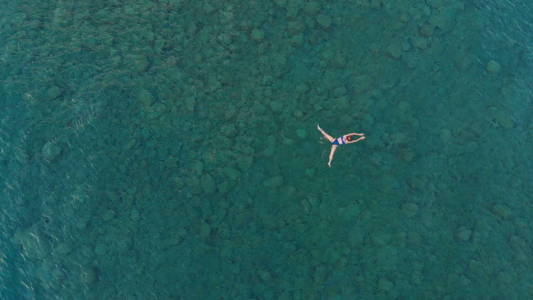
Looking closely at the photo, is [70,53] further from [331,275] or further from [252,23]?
[331,275]

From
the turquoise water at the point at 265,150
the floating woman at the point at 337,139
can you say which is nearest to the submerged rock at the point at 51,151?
the turquoise water at the point at 265,150

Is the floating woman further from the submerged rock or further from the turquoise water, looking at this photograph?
the submerged rock

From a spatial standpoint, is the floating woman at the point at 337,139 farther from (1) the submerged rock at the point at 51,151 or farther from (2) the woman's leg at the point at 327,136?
(1) the submerged rock at the point at 51,151

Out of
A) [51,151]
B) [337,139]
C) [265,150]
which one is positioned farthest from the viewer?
[265,150]

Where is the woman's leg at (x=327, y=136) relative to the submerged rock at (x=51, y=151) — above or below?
above

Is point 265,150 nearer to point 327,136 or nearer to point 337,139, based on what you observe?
point 327,136

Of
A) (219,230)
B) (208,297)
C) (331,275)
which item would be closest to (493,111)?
(331,275)

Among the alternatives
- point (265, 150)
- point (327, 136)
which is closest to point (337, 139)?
point (327, 136)

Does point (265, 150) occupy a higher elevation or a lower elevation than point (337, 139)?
lower
